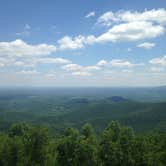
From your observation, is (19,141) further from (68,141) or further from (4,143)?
(68,141)

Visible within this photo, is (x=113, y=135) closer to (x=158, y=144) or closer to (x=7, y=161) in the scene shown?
(x=158, y=144)

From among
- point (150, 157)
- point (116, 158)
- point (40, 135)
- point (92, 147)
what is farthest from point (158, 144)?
point (40, 135)

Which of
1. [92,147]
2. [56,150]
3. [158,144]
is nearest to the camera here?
[92,147]

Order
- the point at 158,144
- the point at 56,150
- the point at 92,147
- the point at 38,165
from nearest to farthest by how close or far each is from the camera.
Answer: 1. the point at 38,165
2. the point at 92,147
3. the point at 56,150
4. the point at 158,144

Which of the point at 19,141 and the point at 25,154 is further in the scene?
the point at 19,141

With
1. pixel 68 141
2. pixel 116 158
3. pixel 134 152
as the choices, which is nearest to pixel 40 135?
pixel 68 141

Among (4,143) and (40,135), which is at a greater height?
(40,135)
